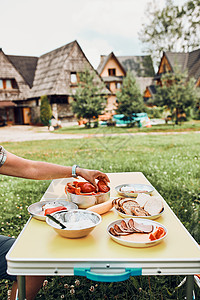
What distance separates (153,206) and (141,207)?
3.1 inches

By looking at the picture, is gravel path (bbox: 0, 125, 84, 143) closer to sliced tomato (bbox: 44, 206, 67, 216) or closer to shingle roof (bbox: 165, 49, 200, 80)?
sliced tomato (bbox: 44, 206, 67, 216)

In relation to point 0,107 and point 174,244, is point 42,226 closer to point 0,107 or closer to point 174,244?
point 174,244

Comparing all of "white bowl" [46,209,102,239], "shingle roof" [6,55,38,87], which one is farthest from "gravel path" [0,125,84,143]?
"white bowl" [46,209,102,239]

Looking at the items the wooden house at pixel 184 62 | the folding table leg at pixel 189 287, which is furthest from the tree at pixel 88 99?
the folding table leg at pixel 189 287

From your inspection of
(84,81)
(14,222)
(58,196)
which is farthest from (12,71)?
(58,196)

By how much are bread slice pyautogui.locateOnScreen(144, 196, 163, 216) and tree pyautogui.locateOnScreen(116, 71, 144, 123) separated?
56.4ft

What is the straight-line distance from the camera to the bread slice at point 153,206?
1.74 meters

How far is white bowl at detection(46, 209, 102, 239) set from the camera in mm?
1421

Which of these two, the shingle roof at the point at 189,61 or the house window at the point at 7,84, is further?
the shingle roof at the point at 189,61

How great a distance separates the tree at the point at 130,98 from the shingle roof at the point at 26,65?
11203 millimetres

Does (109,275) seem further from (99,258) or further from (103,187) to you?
(103,187)

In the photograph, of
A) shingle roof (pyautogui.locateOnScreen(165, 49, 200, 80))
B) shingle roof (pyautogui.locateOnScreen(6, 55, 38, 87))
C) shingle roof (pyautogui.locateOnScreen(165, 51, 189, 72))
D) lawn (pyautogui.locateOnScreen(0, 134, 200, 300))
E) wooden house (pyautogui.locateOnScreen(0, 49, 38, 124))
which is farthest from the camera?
shingle roof (pyautogui.locateOnScreen(165, 51, 189, 72))

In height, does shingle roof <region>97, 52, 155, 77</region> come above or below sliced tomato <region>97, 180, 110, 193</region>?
above

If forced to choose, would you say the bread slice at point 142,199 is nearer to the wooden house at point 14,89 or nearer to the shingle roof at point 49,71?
the shingle roof at point 49,71
